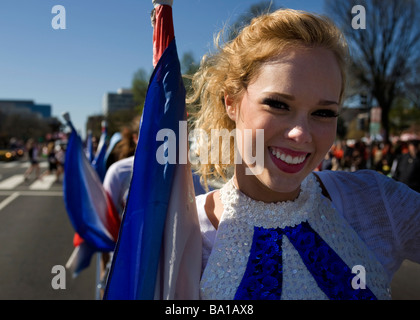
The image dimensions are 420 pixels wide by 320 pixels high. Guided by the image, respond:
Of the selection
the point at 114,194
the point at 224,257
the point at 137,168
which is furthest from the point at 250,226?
the point at 114,194

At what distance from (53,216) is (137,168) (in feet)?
30.3

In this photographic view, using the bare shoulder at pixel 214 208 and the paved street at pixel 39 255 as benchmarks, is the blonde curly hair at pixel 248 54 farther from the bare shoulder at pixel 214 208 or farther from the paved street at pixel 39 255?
the paved street at pixel 39 255

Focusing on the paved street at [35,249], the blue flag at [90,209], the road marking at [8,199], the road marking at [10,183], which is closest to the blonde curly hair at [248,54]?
the blue flag at [90,209]

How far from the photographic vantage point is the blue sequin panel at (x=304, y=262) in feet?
4.37

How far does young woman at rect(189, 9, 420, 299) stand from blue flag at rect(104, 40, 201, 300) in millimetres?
230

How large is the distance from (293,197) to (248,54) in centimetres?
52

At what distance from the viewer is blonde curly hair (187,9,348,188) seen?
1.35 metres

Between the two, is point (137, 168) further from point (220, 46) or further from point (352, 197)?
point (352, 197)

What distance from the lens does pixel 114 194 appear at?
390 centimetres

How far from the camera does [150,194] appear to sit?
125 centimetres

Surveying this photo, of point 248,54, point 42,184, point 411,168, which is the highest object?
point 248,54

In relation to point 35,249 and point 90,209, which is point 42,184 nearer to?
point 35,249

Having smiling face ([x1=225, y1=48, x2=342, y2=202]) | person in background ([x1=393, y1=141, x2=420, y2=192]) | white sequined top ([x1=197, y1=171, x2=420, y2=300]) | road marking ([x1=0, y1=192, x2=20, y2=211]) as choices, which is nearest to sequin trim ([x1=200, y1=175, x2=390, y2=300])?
white sequined top ([x1=197, y1=171, x2=420, y2=300])

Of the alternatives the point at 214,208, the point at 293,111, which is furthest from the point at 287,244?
the point at 293,111
